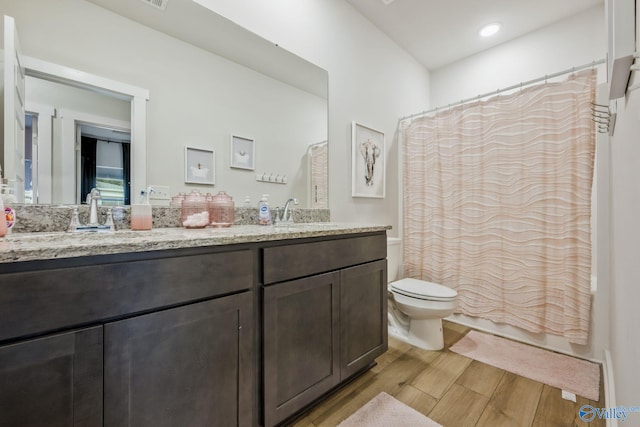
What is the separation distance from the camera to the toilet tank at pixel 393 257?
2314 mm

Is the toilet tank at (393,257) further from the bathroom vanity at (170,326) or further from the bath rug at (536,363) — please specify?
the bathroom vanity at (170,326)

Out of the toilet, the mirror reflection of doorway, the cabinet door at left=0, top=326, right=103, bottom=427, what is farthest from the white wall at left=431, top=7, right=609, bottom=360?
the mirror reflection of doorway

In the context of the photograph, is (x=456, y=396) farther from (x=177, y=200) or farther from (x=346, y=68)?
(x=346, y=68)

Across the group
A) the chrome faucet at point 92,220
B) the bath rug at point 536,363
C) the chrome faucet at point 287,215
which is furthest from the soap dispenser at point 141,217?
the bath rug at point 536,363

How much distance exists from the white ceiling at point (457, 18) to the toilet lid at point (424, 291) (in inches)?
84.7

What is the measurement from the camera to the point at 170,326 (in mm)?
798

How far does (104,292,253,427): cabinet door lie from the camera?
722mm

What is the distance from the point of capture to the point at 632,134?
0.77m

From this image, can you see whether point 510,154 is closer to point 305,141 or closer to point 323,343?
point 305,141

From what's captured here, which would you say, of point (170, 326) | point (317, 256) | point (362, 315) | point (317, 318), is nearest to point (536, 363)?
point (362, 315)

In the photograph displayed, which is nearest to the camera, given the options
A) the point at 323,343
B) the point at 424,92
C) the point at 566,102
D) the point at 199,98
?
the point at 323,343

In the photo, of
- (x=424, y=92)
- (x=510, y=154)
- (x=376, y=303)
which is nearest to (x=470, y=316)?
(x=376, y=303)

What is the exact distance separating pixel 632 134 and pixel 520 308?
156 cm

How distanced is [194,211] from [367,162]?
143cm
